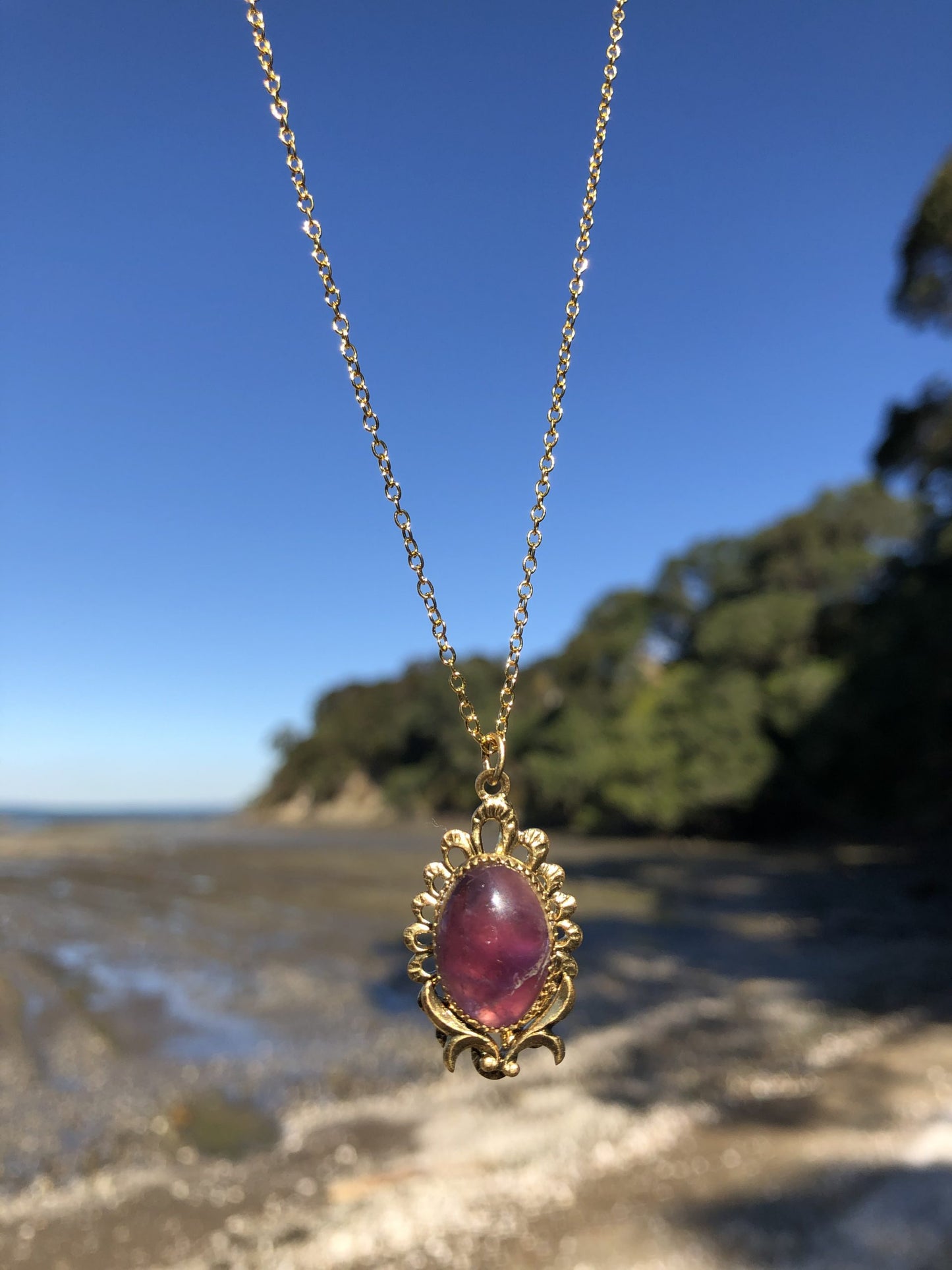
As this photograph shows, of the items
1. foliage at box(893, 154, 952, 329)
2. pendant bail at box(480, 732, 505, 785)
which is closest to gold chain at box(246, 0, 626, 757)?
pendant bail at box(480, 732, 505, 785)

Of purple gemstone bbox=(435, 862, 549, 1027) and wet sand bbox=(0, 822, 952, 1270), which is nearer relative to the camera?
purple gemstone bbox=(435, 862, 549, 1027)

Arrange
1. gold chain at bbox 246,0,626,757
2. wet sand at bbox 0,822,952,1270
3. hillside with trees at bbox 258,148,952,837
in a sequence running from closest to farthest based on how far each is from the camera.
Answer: gold chain at bbox 246,0,626,757
wet sand at bbox 0,822,952,1270
hillside with trees at bbox 258,148,952,837

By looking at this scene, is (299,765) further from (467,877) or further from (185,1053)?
(467,877)

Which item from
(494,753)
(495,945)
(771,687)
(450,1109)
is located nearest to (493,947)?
(495,945)

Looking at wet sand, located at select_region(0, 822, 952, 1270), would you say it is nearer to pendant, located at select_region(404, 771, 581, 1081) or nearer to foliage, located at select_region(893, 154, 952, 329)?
pendant, located at select_region(404, 771, 581, 1081)

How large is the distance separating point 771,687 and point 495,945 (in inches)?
918

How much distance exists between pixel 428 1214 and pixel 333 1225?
499 mm

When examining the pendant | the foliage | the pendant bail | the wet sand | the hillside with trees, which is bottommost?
the wet sand

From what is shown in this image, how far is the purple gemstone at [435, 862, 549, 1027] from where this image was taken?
180 centimetres

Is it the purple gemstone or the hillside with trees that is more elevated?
the hillside with trees

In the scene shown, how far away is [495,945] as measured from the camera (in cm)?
180

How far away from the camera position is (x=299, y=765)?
42938 mm

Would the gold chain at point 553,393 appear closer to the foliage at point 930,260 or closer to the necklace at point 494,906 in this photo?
the necklace at point 494,906

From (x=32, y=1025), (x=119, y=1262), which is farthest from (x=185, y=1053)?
(x=119, y=1262)
